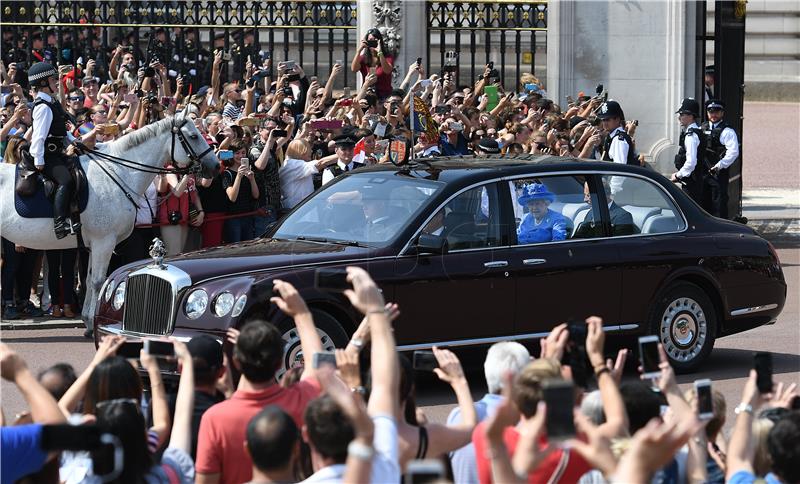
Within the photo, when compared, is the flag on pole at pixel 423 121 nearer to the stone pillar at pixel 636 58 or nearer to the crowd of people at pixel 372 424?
the stone pillar at pixel 636 58

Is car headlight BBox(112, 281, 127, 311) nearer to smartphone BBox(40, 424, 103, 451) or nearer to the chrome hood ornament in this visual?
the chrome hood ornament

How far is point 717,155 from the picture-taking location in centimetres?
1955

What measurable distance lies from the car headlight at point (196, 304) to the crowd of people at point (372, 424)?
3393mm

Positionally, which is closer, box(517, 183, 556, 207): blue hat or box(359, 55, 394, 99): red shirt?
box(517, 183, 556, 207): blue hat

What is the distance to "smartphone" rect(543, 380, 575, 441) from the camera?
163 inches

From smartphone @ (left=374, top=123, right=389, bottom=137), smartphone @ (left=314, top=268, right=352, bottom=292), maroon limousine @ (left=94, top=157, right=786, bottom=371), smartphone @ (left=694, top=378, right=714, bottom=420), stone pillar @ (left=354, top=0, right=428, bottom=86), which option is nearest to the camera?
smartphone @ (left=694, top=378, right=714, bottom=420)

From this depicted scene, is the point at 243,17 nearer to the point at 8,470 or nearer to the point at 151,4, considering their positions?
the point at 151,4

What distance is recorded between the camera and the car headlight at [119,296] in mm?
11000

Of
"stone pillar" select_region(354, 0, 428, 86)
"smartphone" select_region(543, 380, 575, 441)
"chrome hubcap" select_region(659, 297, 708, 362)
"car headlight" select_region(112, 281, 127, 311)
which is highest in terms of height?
"stone pillar" select_region(354, 0, 428, 86)

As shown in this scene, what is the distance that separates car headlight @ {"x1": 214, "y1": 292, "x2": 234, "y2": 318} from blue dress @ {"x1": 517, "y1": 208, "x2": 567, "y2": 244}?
229 centimetres

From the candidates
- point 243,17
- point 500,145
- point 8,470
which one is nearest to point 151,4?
point 243,17

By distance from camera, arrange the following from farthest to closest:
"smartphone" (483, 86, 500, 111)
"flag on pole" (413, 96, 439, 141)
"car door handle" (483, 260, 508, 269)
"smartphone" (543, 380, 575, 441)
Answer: "smartphone" (483, 86, 500, 111)
"flag on pole" (413, 96, 439, 141)
"car door handle" (483, 260, 508, 269)
"smartphone" (543, 380, 575, 441)

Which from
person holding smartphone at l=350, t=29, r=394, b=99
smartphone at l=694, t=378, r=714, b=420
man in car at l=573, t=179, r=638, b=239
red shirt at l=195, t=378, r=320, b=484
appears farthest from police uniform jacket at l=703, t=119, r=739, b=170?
smartphone at l=694, t=378, r=714, b=420

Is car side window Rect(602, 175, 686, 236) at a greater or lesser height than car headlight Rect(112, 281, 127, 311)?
greater
